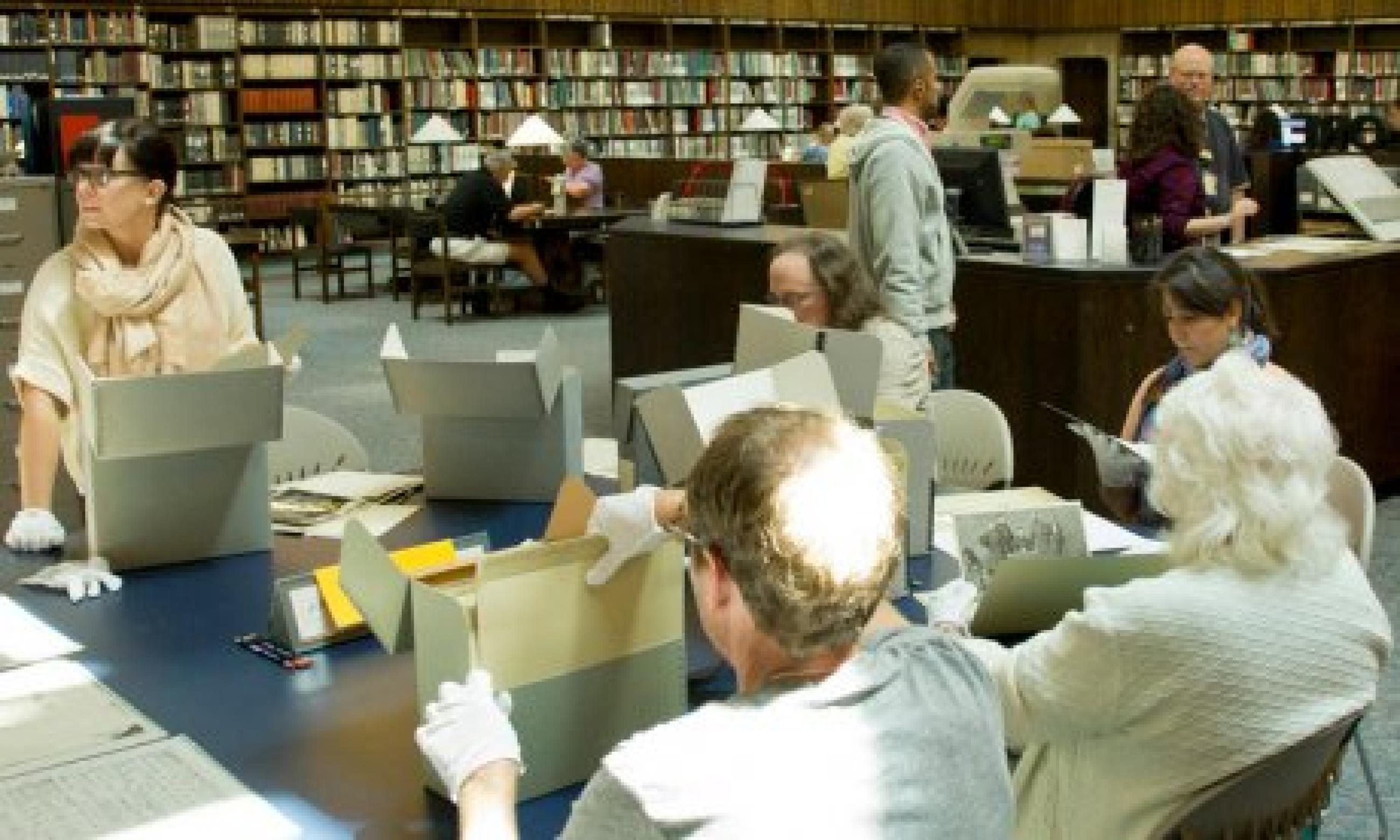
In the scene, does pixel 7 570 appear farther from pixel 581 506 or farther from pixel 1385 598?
pixel 1385 598

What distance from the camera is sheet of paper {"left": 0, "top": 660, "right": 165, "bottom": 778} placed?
1925mm

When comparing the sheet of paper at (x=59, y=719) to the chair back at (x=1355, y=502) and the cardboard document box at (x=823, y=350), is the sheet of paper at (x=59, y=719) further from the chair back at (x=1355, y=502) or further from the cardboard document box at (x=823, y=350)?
the chair back at (x=1355, y=502)

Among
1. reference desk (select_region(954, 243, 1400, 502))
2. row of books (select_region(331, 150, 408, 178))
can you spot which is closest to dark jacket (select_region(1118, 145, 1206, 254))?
reference desk (select_region(954, 243, 1400, 502))

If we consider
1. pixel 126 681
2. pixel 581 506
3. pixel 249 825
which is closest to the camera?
pixel 249 825

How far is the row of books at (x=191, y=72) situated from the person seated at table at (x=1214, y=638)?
12227 millimetres

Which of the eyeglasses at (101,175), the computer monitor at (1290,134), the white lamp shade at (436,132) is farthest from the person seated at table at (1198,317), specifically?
the white lamp shade at (436,132)

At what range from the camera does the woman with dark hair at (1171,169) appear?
544 cm

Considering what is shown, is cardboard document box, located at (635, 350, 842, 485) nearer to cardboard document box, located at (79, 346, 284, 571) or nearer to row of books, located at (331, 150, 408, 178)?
cardboard document box, located at (79, 346, 284, 571)

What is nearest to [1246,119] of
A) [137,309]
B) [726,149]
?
[726,149]

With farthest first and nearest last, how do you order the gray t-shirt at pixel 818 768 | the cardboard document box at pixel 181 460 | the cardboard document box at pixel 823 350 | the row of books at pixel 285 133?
the row of books at pixel 285 133, the cardboard document box at pixel 823 350, the cardboard document box at pixel 181 460, the gray t-shirt at pixel 818 768

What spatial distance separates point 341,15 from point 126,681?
41.1ft

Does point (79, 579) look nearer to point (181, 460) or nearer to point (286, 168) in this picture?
point (181, 460)

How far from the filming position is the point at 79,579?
Result: 254 cm

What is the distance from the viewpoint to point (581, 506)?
188 cm
